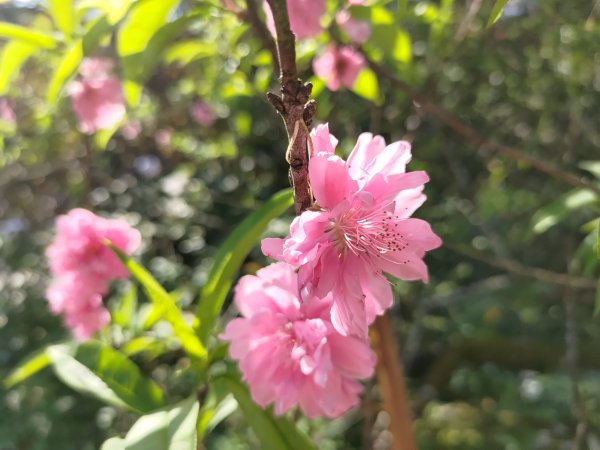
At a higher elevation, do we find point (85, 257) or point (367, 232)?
point (367, 232)

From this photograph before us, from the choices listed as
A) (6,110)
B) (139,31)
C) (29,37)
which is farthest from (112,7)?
(6,110)

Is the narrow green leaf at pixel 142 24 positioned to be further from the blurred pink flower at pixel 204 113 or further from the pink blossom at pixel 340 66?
the blurred pink flower at pixel 204 113

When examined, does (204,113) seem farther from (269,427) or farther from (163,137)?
(269,427)

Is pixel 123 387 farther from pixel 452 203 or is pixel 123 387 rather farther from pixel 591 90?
pixel 591 90

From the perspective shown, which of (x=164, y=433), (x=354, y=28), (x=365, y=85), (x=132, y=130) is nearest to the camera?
(x=164, y=433)

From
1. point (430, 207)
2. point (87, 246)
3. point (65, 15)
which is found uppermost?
point (65, 15)

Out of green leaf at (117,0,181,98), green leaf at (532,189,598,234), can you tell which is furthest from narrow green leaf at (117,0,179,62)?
green leaf at (532,189,598,234)

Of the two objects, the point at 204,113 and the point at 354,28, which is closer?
the point at 354,28

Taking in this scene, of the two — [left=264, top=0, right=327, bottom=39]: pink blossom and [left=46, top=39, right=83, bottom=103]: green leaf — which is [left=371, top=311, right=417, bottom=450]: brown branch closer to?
[left=264, top=0, right=327, bottom=39]: pink blossom
